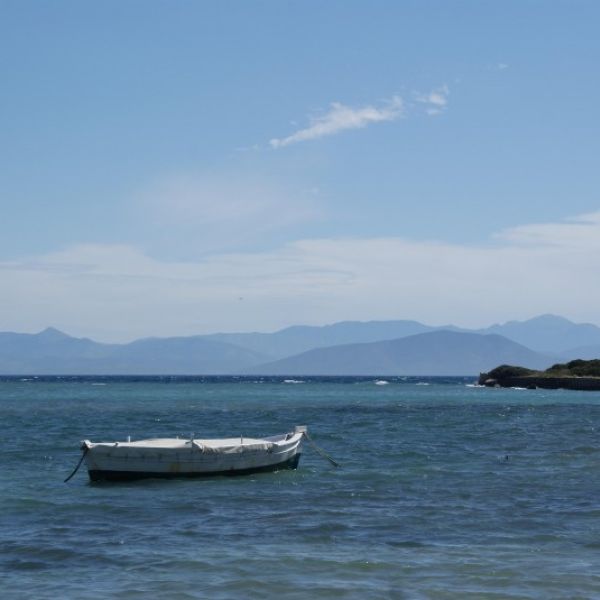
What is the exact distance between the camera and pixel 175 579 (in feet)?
69.5

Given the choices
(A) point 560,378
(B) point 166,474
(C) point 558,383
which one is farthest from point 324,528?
(A) point 560,378

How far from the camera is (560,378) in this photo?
172 m

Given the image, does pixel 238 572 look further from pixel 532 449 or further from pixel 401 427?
pixel 401 427

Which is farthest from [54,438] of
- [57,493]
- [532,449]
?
[532,449]

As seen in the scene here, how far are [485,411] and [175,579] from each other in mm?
78870

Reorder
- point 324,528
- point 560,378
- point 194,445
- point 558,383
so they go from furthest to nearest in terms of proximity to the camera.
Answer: point 560,378 → point 558,383 → point 194,445 → point 324,528

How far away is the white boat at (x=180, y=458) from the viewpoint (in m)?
37.1

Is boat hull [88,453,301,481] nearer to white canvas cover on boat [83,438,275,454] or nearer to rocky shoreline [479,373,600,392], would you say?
white canvas cover on boat [83,438,275,454]

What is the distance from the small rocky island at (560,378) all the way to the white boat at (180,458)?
434 feet

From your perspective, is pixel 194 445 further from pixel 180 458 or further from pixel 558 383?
pixel 558 383

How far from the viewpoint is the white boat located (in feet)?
122

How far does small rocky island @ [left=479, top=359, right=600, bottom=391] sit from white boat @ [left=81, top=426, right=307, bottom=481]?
132225 mm

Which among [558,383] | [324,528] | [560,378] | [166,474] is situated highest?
[560,378]

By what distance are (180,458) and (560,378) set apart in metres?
145
